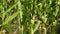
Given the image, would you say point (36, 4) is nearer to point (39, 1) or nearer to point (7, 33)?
point (39, 1)

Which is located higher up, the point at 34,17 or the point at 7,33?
the point at 34,17

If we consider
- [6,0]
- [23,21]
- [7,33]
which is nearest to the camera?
[23,21]

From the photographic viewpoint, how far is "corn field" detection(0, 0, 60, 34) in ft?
3.95

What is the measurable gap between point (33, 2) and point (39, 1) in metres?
0.09

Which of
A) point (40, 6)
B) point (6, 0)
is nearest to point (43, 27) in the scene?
point (40, 6)

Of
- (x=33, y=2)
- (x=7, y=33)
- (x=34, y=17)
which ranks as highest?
(x=33, y=2)

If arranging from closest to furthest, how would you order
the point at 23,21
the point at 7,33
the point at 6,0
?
the point at 23,21 < the point at 7,33 < the point at 6,0

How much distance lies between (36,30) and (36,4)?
0.19 metres

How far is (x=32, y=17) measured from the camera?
1.30 meters

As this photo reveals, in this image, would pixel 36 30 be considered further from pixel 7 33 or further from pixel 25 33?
pixel 7 33

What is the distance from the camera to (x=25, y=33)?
1.23 metres

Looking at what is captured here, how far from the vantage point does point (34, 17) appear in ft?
4.27

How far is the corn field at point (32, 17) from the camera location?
3.95 ft

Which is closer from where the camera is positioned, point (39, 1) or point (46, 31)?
point (46, 31)
